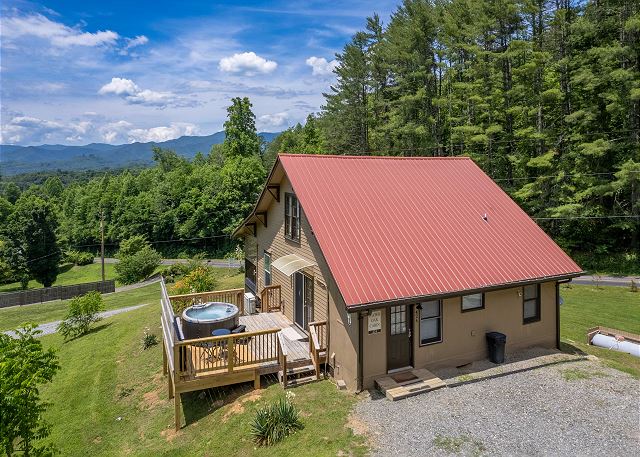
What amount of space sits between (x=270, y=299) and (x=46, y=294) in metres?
29.6

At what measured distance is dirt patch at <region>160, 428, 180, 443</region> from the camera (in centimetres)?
878

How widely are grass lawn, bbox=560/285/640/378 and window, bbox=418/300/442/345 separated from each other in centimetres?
491

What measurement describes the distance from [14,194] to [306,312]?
127682 mm

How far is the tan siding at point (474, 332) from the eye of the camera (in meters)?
9.58

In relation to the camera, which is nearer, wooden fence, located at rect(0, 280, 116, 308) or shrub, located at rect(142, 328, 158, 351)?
shrub, located at rect(142, 328, 158, 351)

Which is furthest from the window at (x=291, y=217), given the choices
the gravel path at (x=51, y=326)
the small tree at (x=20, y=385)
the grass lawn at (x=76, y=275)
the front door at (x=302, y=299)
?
the grass lawn at (x=76, y=275)

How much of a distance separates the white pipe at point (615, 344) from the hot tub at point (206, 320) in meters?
11.6

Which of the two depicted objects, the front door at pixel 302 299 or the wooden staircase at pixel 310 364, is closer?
the wooden staircase at pixel 310 364

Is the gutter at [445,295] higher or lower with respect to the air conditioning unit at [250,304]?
higher

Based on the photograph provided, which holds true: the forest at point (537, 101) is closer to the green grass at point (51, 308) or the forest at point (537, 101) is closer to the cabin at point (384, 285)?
the cabin at point (384, 285)

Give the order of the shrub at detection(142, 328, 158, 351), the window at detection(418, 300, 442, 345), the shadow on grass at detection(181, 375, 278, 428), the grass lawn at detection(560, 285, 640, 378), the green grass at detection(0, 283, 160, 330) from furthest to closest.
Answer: the green grass at detection(0, 283, 160, 330) < the shrub at detection(142, 328, 158, 351) < the grass lawn at detection(560, 285, 640, 378) < the window at detection(418, 300, 442, 345) < the shadow on grass at detection(181, 375, 278, 428)

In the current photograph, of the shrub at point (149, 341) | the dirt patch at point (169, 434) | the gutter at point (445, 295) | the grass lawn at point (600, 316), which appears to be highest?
the gutter at point (445, 295)

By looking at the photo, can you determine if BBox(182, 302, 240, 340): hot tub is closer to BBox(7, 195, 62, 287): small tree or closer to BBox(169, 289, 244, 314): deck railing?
BBox(169, 289, 244, 314): deck railing

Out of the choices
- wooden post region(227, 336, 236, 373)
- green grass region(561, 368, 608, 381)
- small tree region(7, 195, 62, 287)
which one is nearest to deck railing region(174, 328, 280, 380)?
wooden post region(227, 336, 236, 373)
